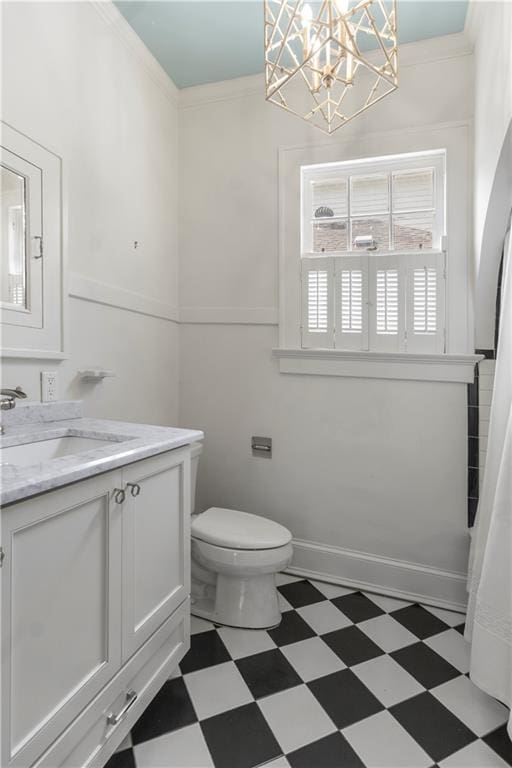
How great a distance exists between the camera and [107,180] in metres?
1.85

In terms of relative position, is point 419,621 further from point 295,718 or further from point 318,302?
point 318,302

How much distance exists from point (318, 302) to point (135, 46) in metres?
1.50

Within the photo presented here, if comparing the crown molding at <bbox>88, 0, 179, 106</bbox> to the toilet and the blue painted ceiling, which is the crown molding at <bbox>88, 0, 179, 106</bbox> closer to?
the blue painted ceiling

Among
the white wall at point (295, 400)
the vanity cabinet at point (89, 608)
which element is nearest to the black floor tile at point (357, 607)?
the white wall at point (295, 400)

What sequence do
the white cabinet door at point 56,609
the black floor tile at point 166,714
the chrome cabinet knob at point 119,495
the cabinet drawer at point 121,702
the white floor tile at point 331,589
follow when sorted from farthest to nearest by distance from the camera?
the white floor tile at point 331,589
the black floor tile at point 166,714
the chrome cabinet knob at point 119,495
the cabinet drawer at point 121,702
the white cabinet door at point 56,609

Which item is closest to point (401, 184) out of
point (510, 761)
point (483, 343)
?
point (483, 343)

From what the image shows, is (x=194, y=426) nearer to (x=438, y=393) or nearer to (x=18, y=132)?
(x=438, y=393)

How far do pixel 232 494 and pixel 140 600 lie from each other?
3.94 feet

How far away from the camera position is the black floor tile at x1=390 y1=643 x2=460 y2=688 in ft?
5.02

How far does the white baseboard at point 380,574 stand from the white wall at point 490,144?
44.6 inches

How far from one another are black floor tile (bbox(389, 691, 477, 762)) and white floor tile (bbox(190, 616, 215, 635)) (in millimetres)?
782

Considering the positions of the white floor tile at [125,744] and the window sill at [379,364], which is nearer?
the white floor tile at [125,744]

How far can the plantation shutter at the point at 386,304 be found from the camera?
2076 mm

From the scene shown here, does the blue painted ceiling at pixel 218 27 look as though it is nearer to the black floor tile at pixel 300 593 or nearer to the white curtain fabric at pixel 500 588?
the white curtain fabric at pixel 500 588
